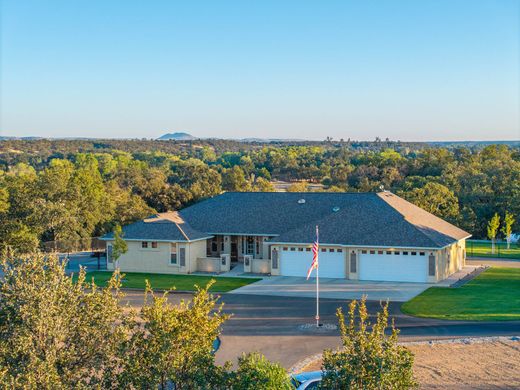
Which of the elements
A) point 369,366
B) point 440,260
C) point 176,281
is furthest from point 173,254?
point 369,366

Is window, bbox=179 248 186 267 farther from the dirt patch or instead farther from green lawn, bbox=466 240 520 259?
the dirt patch

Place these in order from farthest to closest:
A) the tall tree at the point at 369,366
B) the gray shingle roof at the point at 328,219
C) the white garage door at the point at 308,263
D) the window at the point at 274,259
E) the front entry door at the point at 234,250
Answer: the front entry door at the point at 234,250, the window at the point at 274,259, the white garage door at the point at 308,263, the gray shingle roof at the point at 328,219, the tall tree at the point at 369,366

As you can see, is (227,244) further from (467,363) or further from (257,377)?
(257,377)

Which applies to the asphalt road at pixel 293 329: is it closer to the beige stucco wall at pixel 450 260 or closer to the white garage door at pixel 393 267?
the white garage door at pixel 393 267

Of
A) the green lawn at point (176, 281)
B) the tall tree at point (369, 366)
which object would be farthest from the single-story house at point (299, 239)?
the tall tree at point (369, 366)

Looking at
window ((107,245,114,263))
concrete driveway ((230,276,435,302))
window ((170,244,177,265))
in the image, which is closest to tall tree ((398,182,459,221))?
concrete driveway ((230,276,435,302))

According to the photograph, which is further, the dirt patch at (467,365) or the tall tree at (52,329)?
the dirt patch at (467,365)
